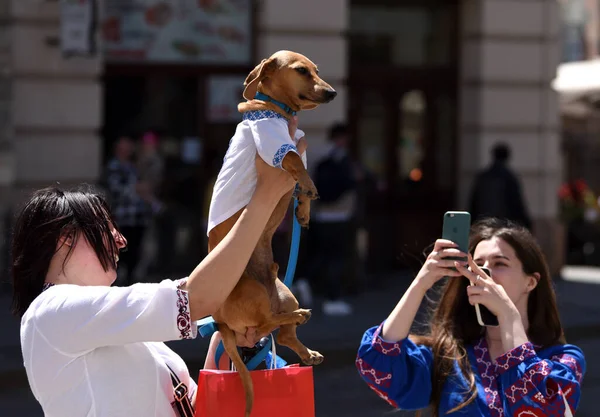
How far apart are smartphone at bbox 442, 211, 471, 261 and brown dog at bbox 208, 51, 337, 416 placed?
1.85ft

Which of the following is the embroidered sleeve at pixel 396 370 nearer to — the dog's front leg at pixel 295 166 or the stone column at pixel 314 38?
the dog's front leg at pixel 295 166

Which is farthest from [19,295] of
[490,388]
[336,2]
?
[336,2]

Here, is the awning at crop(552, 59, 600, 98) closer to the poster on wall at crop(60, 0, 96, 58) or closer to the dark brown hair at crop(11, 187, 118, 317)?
the poster on wall at crop(60, 0, 96, 58)

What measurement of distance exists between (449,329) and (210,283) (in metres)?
1.36

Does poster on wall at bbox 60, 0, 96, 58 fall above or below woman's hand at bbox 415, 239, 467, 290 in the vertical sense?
above

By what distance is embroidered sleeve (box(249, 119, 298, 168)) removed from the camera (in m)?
2.41

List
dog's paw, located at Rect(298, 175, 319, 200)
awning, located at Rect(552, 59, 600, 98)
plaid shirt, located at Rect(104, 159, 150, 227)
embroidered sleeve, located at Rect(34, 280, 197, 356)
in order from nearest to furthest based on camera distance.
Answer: embroidered sleeve, located at Rect(34, 280, 197, 356) < dog's paw, located at Rect(298, 175, 319, 200) < plaid shirt, located at Rect(104, 159, 150, 227) < awning, located at Rect(552, 59, 600, 98)

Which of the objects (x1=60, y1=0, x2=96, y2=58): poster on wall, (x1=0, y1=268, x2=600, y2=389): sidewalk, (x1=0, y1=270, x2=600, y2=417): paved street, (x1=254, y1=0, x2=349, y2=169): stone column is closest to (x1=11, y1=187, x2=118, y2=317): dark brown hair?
(x1=0, y1=270, x2=600, y2=417): paved street

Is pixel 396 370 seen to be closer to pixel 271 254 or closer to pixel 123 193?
pixel 271 254

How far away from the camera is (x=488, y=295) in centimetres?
307

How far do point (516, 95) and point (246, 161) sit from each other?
12288mm

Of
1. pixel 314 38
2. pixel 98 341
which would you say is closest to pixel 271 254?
pixel 98 341

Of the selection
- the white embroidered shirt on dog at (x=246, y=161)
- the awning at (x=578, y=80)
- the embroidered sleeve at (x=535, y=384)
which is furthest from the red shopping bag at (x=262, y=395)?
the awning at (x=578, y=80)

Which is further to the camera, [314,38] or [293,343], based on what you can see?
[314,38]
